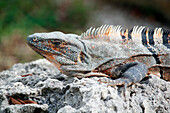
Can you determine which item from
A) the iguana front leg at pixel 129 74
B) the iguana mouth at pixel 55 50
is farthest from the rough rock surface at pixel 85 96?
the iguana mouth at pixel 55 50

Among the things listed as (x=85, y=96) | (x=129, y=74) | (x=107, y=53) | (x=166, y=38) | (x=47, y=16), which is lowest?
(x=85, y=96)

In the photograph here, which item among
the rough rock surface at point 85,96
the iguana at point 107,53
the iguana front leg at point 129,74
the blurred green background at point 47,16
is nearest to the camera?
the rough rock surface at point 85,96

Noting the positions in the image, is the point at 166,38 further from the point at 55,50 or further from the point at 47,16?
the point at 47,16

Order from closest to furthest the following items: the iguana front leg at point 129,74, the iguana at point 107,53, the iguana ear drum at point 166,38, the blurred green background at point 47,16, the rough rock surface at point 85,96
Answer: the rough rock surface at point 85,96 → the iguana front leg at point 129,74 → the iguana at point 107,53 → the iguana ear drum at point 166,38 → the blurred green background at point 47,16

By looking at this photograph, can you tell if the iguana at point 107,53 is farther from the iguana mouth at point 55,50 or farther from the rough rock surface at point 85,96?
the rough rock surface at point 85,96

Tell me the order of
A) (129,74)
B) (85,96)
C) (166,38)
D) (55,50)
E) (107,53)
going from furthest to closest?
(166,38)
(107,53)
(55,50)
(129,74)
(85,96)

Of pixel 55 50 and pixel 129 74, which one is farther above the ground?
pixel 55 50

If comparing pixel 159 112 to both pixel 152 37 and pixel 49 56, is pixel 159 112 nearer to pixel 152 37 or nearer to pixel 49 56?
pixel 152 37

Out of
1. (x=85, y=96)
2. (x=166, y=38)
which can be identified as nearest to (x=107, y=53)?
(x=85, y=96)
